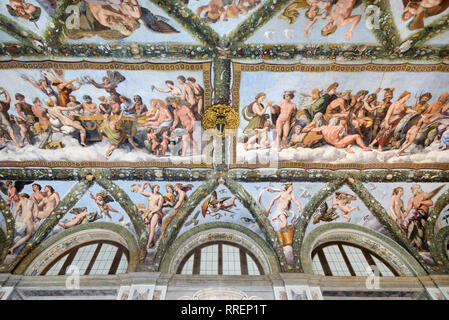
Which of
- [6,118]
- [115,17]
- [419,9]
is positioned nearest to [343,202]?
[419,9]

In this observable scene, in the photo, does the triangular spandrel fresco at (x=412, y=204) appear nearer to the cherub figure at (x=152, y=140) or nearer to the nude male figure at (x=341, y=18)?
the nude male figure at (x=341, y=18)

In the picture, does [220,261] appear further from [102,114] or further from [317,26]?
[317,26]

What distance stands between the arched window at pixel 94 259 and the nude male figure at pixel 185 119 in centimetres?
485

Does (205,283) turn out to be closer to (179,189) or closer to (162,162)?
(179,189)

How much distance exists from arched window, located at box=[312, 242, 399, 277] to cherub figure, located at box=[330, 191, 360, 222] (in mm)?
1394

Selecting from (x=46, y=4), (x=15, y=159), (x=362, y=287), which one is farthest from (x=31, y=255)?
(x=362, y=287)

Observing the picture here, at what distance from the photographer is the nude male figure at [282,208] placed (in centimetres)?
1094

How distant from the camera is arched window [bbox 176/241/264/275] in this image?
33.3ft

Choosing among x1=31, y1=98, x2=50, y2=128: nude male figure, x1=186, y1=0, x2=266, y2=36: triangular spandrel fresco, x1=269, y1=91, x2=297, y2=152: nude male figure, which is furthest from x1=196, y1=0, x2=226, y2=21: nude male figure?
x1=31, y1=98, x2=50, y2=128: nude male figure

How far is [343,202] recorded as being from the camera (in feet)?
36.4

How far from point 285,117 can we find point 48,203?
31.1 ft

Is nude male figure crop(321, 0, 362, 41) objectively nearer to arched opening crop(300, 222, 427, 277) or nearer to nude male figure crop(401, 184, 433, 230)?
nude male figure crop(401, 184, 433, 230)

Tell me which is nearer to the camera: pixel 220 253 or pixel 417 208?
pixel 220 253

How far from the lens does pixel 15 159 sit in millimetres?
10172
